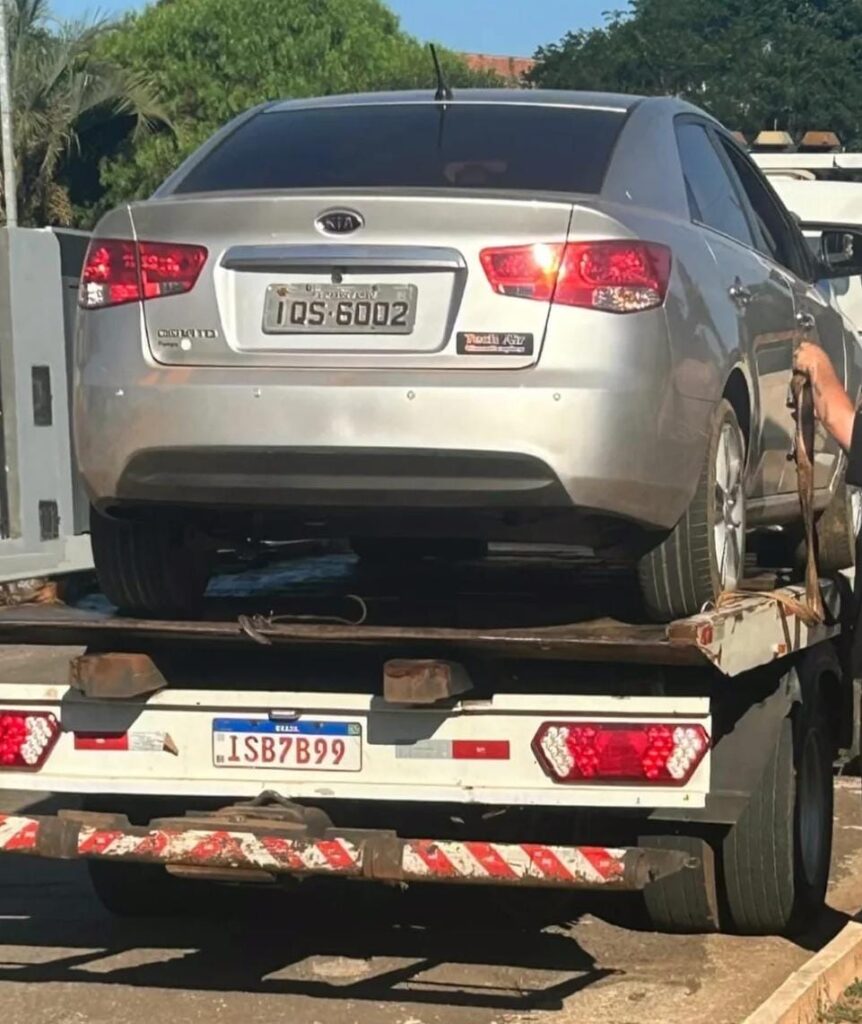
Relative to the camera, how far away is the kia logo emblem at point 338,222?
17.4 ft

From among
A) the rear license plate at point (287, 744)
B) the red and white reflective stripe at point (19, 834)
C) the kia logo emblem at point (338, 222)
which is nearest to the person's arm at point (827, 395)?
the kia logo emblem at point (338, 222)

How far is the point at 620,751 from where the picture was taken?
5355 millimetres

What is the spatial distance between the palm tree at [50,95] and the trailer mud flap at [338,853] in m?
32.8

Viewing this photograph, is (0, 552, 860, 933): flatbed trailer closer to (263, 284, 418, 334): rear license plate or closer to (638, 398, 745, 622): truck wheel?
(638, 398, 745, 622): truck wheel

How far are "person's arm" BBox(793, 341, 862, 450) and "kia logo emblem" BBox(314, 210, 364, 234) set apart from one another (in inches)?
60.1

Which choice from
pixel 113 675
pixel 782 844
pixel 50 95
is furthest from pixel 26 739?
pixel 50 95

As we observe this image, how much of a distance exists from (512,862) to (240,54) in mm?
44172

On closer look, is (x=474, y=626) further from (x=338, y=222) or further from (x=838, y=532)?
(x=838, y=532)

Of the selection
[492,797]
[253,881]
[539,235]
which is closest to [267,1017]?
[253,881]

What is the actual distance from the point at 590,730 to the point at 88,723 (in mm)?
1329

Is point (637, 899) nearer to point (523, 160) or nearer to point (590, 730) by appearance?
point (590, 730)

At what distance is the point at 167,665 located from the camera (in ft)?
19.1

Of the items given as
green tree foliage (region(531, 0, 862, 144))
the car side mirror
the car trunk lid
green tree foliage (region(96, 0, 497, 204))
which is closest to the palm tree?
green tree foliage (region(96, 0, 497, 204))

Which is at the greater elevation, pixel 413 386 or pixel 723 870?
pixel 413 386
